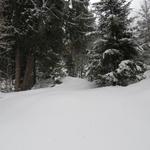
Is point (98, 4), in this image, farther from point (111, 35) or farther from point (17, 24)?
point (17, 24)

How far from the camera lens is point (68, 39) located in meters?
13.8

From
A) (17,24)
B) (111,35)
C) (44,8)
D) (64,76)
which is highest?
(44,8)

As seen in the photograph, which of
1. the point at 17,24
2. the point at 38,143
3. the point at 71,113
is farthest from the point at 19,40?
the point at 38,143

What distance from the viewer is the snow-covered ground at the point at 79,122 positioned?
14.4 feet

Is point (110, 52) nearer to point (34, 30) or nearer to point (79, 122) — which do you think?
point (34, 30)

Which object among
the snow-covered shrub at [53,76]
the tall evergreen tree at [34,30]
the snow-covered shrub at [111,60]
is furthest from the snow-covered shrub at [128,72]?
the snow-covered shrub at [53,76]

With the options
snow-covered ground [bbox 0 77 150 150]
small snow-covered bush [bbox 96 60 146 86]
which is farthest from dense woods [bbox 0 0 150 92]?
snow-covered ground [bbox 0 77 150 150]

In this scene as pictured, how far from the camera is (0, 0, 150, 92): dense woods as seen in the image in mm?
9727

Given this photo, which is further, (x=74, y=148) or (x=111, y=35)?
(x=111, y=35)

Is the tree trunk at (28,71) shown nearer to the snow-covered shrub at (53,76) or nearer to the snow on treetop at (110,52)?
the snow-covered shrub at (53,76)

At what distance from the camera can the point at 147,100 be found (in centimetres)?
618

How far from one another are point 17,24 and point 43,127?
25.7 ft

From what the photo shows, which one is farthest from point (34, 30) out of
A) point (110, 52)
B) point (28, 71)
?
point (110, 52)

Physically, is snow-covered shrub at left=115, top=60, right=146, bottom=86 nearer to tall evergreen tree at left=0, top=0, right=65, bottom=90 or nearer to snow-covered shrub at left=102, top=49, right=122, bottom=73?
snow-covered shrub at left=102, top=49, right=122, bottom=73
